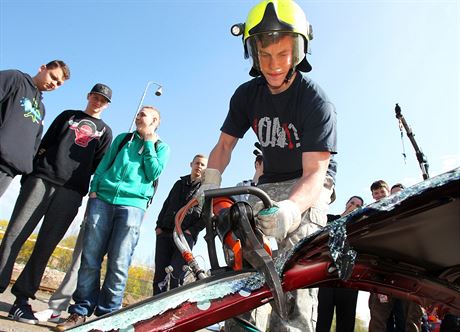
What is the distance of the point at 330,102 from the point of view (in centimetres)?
216

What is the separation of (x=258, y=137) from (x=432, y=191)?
1.59 meters

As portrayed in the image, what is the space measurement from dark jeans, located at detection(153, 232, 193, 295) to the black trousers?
1.58 m

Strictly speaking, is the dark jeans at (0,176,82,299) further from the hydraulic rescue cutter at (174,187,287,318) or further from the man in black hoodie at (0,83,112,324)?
the hydraulic rescue cutter at (174,187,287,318)

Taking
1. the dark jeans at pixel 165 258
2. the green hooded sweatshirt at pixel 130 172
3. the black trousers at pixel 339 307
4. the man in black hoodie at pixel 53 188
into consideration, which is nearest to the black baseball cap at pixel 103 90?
the man in black hoodie at pixel 53 188

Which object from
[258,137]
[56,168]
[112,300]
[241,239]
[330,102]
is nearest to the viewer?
[241,239]

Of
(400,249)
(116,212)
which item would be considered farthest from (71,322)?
(400,249)

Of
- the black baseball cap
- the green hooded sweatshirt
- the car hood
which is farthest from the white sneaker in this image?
the car hood

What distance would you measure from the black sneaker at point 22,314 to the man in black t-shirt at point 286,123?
78.6 inches

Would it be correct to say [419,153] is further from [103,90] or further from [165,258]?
[103,90]

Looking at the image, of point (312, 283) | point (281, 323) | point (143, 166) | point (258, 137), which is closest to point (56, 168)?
point (143, 166)

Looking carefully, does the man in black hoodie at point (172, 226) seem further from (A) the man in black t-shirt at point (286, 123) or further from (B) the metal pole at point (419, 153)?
(B) the metal pole at point (419, 153)

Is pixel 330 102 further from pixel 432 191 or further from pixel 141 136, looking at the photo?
pixel 141 136

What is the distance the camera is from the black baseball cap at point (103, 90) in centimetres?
405

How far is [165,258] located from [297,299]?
2.72 metres
